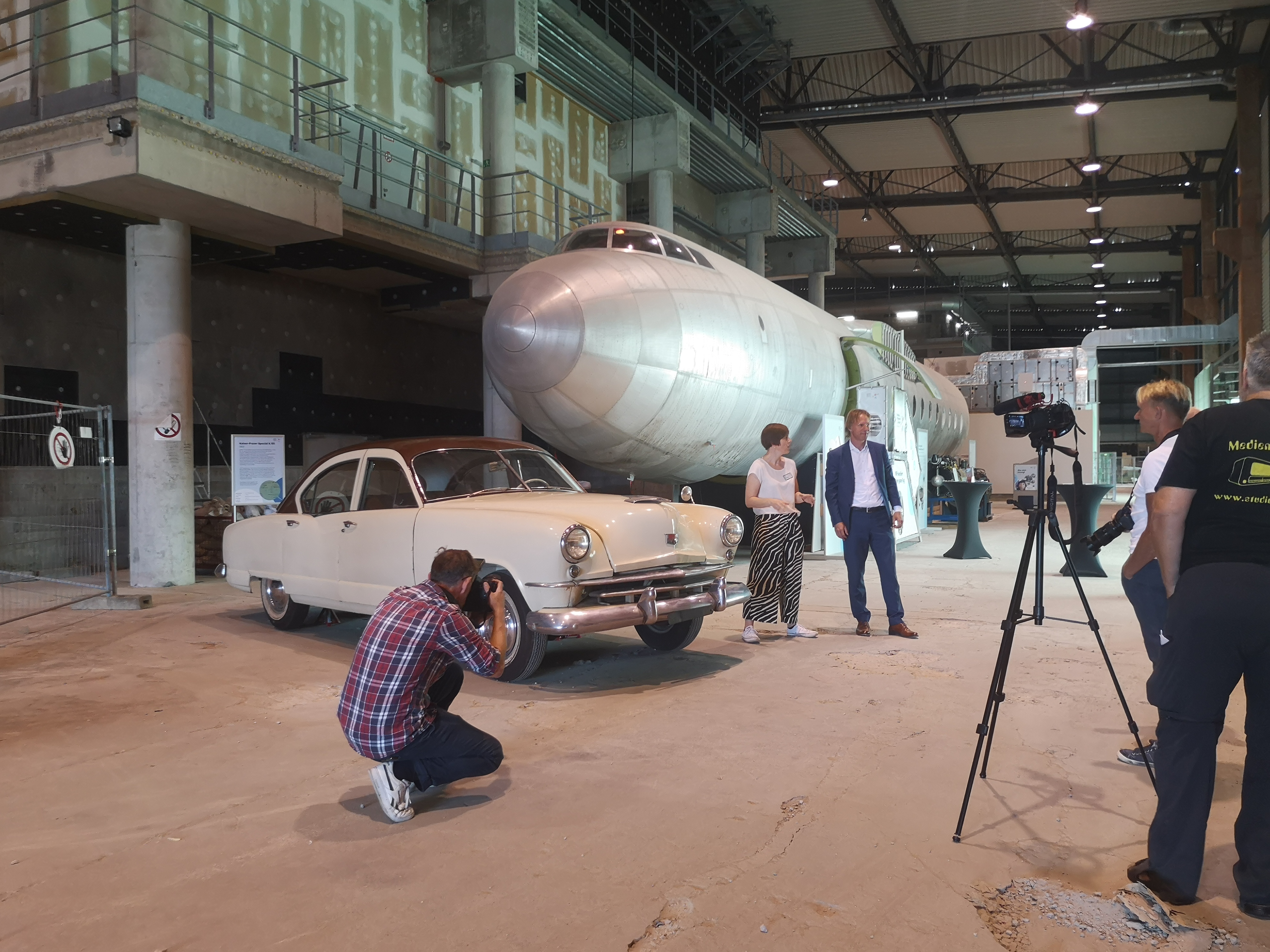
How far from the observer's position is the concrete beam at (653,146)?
18875 millimetres

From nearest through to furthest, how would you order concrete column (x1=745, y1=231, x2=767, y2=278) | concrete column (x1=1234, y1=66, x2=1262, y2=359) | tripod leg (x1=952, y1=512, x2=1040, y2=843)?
tripod leg (x1=952, y1=512, x2=1040, y2=843)
concrete column (x1=1234, y1=66, x2=1262, y2=359)
concrete column (x1=745, y1=231, x2=767, y2=278)

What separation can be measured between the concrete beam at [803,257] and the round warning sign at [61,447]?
21.7 m

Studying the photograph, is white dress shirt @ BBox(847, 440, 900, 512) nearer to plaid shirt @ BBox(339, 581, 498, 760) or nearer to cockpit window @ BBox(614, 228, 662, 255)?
cockpit window @ BBox(614, 228, 662, 255)

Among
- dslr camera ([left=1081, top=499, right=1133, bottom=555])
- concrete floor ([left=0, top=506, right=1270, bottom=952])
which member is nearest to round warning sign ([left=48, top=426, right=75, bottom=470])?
concrete floor ([left=0, top=506, right=1270, bottom=952])

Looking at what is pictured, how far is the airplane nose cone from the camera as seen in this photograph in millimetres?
7926

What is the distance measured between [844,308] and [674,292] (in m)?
37.8

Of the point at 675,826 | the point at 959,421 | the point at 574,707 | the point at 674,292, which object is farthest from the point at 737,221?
the point at 675,826

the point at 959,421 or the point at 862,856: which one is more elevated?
the point at 959,421

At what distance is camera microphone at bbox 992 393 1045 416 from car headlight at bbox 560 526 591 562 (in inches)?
92.1

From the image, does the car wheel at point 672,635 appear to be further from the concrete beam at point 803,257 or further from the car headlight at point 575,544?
the concrete beam at point 803,257

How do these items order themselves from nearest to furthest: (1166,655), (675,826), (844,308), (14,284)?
1. (1166,655)
2. (675,826)
3. (14,284)
4. (844,308)

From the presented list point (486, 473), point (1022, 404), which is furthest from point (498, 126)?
point (1022, 404)

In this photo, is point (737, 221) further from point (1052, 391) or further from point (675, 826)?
point (675, 826)

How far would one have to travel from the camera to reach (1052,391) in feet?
92.9
